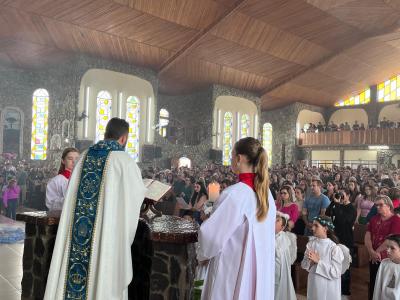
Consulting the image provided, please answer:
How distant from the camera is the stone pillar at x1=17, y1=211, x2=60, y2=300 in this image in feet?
10.6

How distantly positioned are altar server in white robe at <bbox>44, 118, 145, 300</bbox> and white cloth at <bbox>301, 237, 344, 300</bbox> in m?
2.08

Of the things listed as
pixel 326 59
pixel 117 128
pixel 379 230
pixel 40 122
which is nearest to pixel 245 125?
pixel 326 59

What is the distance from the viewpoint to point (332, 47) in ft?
62.8

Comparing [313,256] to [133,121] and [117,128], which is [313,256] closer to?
[117,128]

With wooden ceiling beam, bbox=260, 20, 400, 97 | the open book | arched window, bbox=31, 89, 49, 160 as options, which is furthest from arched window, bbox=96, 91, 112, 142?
the open book

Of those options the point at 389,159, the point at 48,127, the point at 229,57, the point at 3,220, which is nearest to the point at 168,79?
the point at 229,57

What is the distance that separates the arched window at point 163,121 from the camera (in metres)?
22.8

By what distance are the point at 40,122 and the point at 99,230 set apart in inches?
724

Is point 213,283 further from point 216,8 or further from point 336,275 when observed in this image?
point 216,8

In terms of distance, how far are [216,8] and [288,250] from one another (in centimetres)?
1163

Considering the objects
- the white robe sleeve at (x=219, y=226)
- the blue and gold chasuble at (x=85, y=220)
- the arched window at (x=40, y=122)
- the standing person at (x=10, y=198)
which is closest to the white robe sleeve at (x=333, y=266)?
the white robe sleeve at (x=219, y=226)

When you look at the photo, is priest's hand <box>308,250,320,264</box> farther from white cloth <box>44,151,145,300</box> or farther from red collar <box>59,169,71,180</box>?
red collar <box>59,169,71,180</box>

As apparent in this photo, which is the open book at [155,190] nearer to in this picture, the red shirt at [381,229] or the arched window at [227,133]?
the red shirt at [381,229]

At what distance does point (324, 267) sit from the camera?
13.4 feet
